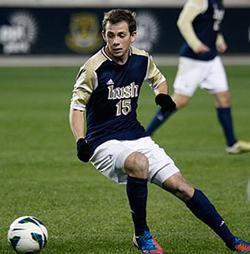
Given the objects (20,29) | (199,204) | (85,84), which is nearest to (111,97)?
(85,84)

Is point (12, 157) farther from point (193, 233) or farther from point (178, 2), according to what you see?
point (178, 2)

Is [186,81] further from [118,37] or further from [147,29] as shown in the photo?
[147,29]

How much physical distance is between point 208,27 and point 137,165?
6026mm

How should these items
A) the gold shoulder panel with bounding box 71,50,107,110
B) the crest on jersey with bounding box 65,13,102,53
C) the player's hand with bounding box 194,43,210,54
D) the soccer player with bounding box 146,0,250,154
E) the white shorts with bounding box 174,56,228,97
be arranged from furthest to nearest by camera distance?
the crest on jersey with bounding box 65,13,102,53 → the white shorts with bounding box 174,56,228,97 → the soccer player with bounding box 146,0,250,154 → the player's hand with bounding box 194,43,210,54 → the gold shoulder panel with bounding box 71,50,107,110

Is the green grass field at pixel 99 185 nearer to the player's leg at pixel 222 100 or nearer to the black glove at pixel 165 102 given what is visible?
the player's leg at pixel 222 100

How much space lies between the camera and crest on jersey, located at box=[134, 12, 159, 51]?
95.2ft

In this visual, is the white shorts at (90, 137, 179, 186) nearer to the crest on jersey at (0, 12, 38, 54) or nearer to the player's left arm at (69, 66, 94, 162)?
the player's left arm at (69, 66, 94, 162)

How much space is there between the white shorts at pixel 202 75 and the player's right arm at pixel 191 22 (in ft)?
1.14

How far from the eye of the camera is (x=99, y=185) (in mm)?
10078

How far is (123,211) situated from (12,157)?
3530mm

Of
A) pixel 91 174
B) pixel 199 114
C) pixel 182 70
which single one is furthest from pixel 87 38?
pixel 91 174

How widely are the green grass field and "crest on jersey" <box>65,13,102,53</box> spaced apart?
410 inches

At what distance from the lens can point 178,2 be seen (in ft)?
109

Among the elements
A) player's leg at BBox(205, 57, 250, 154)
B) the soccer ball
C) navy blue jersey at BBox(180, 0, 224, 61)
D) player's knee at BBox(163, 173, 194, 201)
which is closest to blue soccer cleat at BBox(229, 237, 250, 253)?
player's knee at BBox(163, 173, 194, 201)
